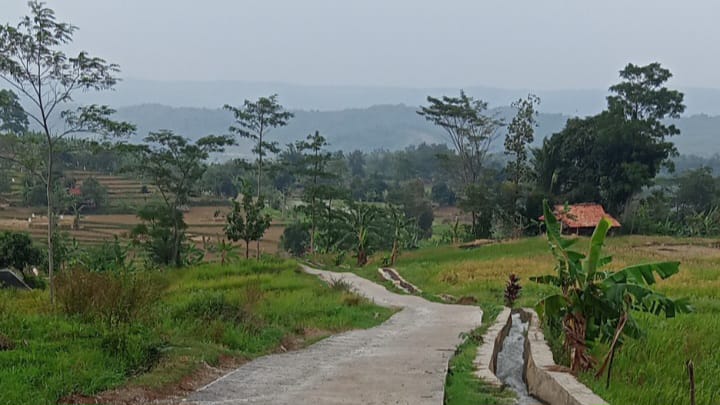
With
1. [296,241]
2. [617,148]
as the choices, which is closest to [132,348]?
[617,148]

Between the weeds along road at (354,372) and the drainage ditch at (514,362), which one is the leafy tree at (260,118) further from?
the weeds along road at (354,372)

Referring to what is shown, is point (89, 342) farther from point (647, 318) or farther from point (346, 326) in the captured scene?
point (647, 318)

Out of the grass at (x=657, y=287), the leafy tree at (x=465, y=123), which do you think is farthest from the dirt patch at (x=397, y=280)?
the leafy tree at (x=465, y=123)

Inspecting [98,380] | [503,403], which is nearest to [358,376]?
[503,403]

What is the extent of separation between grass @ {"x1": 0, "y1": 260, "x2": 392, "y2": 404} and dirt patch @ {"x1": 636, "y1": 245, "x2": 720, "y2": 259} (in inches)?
695

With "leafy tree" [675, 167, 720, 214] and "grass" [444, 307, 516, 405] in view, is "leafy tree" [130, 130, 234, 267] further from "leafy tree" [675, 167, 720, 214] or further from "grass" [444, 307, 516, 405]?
"leafy tree" [675, 167, 720, 214]

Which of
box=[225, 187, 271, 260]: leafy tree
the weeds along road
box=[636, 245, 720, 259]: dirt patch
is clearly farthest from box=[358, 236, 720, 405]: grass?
box=[225, 187, 271, 260]: leafy tree

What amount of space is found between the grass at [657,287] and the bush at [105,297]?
543 centimetres

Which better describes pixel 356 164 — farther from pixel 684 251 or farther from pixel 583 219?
pixel 684 251

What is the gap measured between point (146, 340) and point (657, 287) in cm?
1349

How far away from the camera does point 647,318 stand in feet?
36.8

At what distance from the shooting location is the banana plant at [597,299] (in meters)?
7.47

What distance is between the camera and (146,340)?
7660 mm

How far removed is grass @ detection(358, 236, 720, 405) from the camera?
23.3 feet
